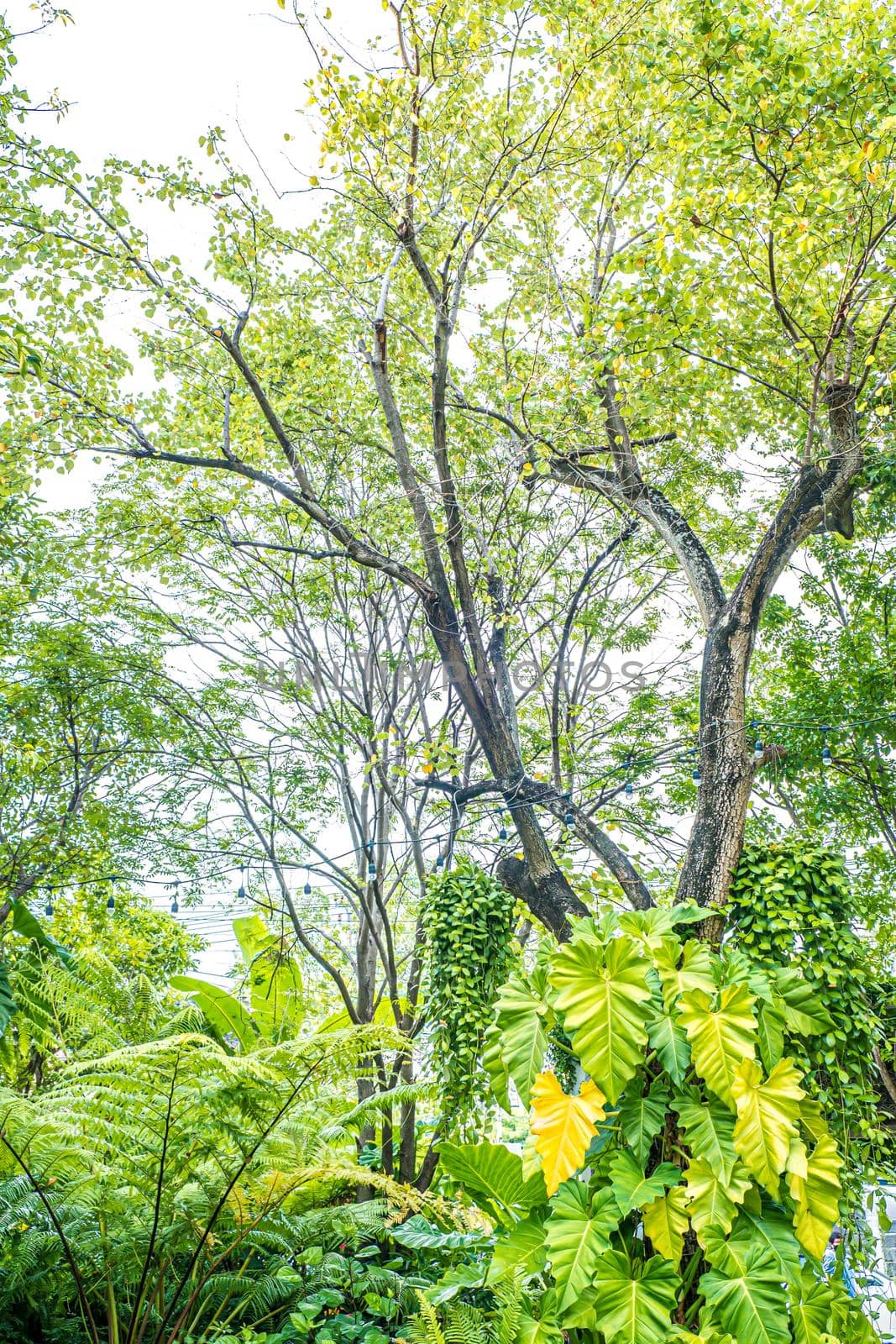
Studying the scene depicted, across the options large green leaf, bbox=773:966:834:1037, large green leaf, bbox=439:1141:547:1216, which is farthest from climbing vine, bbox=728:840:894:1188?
large green leaf, bbox=439:1141:547:1216

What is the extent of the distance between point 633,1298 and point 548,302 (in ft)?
13.4

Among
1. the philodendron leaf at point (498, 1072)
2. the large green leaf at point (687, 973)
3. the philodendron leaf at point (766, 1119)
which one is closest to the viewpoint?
the philodendron leaf at point (766, 1119)

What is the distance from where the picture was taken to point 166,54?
473 cm

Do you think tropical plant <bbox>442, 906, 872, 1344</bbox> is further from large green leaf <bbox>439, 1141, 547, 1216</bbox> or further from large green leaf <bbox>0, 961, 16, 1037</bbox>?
large green leaf <bbox>0, 961, 16, 1037</bbox>

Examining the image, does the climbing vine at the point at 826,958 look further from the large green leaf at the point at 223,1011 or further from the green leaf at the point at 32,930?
the green leaf at the point at 32,930

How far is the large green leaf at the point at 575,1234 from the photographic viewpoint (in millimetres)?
1978

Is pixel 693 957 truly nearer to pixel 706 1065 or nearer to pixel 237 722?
pixel 706 1065

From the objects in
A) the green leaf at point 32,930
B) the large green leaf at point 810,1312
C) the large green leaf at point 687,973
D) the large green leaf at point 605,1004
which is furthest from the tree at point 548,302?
the green leaf at point 32,930

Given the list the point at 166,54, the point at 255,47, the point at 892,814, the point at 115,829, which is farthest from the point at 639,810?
the point at 166,54

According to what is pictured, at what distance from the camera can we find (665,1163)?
2162 mm

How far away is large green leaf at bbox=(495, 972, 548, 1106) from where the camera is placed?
7.58ft

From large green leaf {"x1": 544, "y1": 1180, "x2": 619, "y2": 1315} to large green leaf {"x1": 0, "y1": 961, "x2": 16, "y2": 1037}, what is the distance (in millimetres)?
1395

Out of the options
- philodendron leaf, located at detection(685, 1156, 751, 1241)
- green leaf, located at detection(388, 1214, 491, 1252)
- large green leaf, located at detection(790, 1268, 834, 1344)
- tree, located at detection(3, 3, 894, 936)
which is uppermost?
tree, located at detection(3, 3, 894, 936)

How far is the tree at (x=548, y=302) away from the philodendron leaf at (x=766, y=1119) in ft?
3.48
